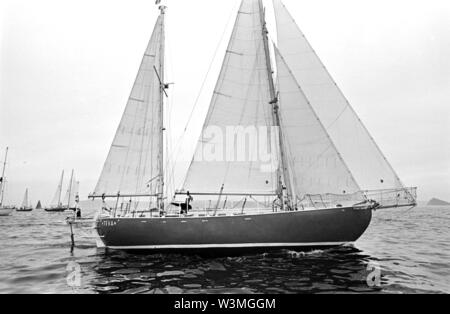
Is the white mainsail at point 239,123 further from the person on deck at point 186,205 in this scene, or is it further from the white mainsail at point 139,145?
the white mainsail at point 139,145

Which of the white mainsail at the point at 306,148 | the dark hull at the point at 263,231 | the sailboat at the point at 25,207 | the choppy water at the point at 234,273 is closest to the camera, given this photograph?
the choppy water at the point at 234,273

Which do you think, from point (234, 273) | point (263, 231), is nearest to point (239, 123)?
point (263, 231)

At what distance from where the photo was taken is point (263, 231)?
14.3 meters

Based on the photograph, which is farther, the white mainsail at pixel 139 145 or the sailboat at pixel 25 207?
the sailboat at pixel 25 207

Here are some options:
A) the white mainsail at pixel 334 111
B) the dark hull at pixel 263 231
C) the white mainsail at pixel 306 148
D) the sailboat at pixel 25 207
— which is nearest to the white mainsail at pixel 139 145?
the dark hull at pixel 263 231

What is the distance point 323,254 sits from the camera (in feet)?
46.9

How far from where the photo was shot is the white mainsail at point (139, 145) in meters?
17.8

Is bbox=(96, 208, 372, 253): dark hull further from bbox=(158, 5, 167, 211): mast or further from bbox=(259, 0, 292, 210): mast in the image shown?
bbox=(158, 5, 167, 211): mast

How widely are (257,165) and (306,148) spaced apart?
2.93 m

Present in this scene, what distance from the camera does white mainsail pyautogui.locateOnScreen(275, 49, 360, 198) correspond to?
1479cm

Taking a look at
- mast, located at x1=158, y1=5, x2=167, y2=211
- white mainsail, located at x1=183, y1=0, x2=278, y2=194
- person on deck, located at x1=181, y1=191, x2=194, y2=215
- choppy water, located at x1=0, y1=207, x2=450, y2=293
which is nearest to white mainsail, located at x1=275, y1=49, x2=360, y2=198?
white mainsail, located at x1=183, y1=0, x2=278, y2=194

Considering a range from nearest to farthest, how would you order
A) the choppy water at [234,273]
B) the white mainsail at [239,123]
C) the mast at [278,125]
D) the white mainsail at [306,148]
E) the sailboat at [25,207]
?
the choppy water at [234,273]
the white mainsail at [306,148]
the mast at [278,125]
the white mainsail at [239,123]
the sailboat at [25,207]

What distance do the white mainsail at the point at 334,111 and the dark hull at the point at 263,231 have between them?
6.70 feet

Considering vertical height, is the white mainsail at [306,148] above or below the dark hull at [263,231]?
above
